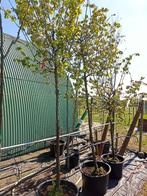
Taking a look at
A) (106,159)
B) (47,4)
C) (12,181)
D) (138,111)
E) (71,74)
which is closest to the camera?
(47,4)

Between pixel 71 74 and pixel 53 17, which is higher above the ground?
pixel 53 17

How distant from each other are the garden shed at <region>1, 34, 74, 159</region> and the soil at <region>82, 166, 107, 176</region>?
2405mm

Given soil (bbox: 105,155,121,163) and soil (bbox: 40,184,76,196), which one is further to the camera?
soil (bbox: 105,155,121,163)

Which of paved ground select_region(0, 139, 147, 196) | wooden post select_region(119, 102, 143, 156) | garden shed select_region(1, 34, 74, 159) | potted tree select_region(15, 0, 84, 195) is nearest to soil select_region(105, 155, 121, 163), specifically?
paved ground select_region(0, 139, 147, 196)

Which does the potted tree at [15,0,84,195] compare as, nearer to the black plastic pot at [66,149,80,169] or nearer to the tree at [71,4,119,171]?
the tree at [71,4,119,171]

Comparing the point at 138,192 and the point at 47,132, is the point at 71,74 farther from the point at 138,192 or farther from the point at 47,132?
the point at 47,132

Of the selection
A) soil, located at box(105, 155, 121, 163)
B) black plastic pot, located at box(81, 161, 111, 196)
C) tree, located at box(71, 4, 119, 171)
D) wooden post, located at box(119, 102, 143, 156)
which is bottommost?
black plastic pot, located at box(81, 161, 111, 196)

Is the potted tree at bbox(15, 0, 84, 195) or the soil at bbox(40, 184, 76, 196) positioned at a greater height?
the potted tree at bbox(15, 0, 84, 195)

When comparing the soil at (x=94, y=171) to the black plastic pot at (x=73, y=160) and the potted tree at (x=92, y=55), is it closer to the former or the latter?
the potted tree at (x=92, y=55)

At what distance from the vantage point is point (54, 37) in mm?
3195

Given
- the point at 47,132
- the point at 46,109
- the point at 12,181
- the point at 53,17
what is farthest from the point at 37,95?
the point at 53,17

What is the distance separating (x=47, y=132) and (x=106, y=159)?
10.7ft

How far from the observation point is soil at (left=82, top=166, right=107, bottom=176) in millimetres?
4486

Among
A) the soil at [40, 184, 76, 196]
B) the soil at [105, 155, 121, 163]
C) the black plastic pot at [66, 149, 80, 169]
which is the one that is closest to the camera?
the soil at [40, 184, 76, 196]
